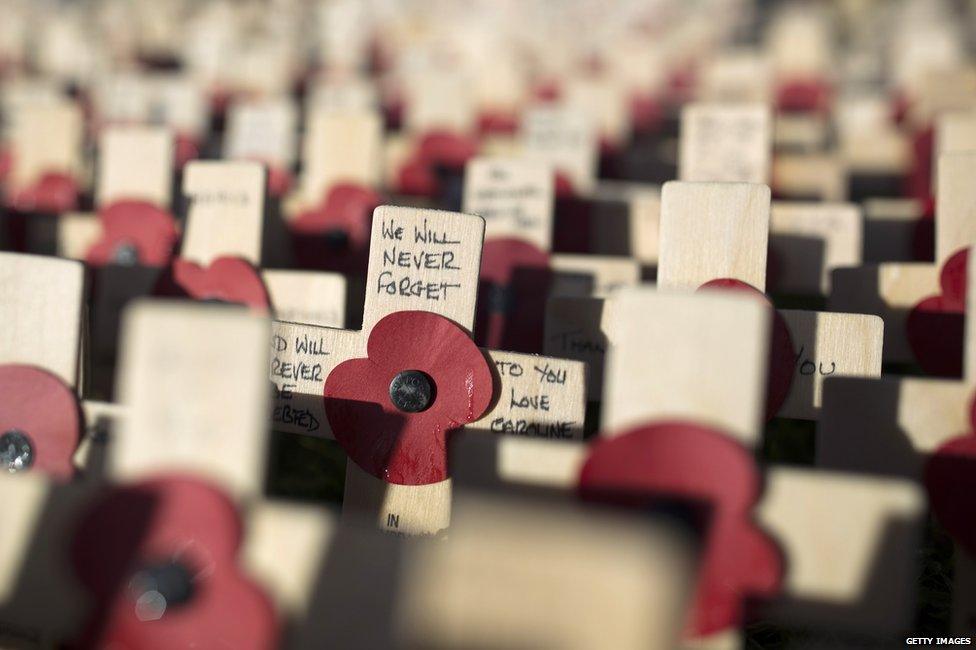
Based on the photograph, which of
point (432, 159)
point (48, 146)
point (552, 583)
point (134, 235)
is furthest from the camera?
point (432, 159)

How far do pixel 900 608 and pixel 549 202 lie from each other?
3.14 feet

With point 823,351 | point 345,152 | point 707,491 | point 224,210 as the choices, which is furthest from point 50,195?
point 707,491

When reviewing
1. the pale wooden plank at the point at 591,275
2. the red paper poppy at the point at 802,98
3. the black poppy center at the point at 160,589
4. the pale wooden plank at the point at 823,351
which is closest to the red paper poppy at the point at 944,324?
the pale wooden plank at the point at 823,351

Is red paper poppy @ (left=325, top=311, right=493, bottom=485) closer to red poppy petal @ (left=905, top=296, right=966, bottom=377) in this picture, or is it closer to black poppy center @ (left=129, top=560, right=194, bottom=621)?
black poppy center @ (left=129, top=560, right=194, bottom=621)

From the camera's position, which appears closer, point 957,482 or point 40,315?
point 957,482

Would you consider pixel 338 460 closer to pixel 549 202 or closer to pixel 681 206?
pixel 549 202

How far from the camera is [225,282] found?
5.16ft

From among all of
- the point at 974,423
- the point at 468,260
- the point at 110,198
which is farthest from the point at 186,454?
the point at 110,198

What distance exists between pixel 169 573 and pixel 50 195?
1572 millimetres

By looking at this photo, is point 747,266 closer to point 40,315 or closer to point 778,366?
point 778,366

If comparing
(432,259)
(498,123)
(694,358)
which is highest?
(498,123)

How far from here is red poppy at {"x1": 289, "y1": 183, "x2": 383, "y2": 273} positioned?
6.22 feet

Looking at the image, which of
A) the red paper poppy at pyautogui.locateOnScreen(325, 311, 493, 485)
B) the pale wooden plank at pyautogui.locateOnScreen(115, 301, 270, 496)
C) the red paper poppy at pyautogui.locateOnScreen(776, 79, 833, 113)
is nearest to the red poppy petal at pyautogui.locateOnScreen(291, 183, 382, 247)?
the red paper poppy at pyautogui.locateOnScreen(325, 311, 493, 485)

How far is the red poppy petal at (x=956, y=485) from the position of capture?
1.05m
